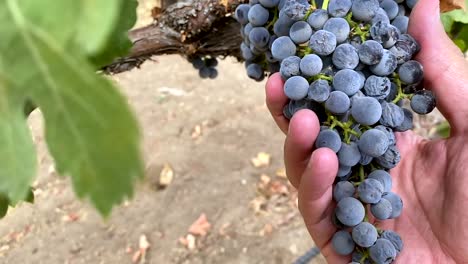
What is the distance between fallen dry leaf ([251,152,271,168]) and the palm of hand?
4.84 ft

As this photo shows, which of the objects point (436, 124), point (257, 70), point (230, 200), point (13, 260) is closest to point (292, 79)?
point (257, 70)

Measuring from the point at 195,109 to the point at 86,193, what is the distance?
2.65 metres

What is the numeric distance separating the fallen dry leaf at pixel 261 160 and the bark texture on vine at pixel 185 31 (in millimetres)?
1347

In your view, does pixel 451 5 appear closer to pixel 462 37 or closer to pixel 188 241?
pixel 462 37

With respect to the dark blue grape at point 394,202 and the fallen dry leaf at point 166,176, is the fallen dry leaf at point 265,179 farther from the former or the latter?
the dark blue grape at point 394,202

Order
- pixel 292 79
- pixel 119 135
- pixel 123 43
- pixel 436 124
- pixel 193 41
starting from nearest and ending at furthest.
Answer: pixel 119 135 < pixel 123 43 < pixel 292 79 < pixel 193 41 < pixel 436 124

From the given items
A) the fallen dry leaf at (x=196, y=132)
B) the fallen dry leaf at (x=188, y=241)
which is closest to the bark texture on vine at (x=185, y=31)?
the fallen dry leaf at (x=188, y=241)

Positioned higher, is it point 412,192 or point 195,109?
point 412,192

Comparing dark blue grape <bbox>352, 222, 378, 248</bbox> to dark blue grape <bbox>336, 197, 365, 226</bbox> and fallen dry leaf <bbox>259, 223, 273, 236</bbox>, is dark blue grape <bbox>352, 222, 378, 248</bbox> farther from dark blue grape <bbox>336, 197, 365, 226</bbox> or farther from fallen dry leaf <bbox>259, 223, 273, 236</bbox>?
fallen dry leaf <bbox>259, 223, 273, 236</bbox>

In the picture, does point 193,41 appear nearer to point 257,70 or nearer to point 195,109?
point 257,70

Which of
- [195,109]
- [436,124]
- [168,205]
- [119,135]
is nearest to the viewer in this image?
[119,135]

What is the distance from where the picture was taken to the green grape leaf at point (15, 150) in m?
0.24

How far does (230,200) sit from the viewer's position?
7.84 ft

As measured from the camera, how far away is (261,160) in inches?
101
